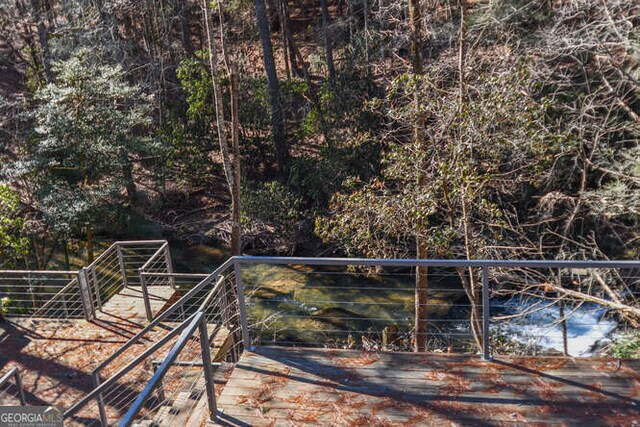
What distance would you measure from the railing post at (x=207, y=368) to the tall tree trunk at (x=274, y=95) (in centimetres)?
1514

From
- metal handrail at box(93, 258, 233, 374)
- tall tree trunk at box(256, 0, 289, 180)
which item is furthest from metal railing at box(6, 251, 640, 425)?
tall tree trunk at box(256, 0, 289, 180)

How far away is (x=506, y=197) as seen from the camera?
14758mm

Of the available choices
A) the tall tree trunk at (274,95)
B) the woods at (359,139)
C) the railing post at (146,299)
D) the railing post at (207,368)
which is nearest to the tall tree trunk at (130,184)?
the woods at (359,139)

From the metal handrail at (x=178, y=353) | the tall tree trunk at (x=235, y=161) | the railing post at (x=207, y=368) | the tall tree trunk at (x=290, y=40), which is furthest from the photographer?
the tall tree trunk at (x=290, y=40)

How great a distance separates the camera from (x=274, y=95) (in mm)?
19609

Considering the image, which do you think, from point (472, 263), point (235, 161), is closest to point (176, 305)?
point (472, 263)

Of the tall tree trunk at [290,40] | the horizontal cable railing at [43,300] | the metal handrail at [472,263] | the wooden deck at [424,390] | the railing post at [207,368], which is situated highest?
the tall tree trunk at [290,40]

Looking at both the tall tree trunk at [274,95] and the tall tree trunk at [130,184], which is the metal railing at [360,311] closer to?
the tall tree trunk at [130,184]

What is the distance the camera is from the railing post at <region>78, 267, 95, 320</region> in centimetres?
988

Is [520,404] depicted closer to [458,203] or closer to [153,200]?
[458,203]

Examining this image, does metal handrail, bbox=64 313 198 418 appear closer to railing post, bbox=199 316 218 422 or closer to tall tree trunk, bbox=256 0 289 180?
railing post, bbox=199 316 218 422

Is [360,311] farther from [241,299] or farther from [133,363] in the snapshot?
[133,363]

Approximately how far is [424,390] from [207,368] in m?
1.94

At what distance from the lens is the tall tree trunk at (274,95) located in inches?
763
